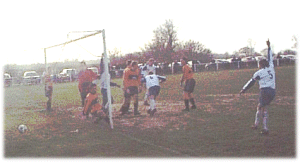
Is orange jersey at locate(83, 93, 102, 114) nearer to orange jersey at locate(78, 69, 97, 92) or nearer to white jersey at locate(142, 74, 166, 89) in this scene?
orange jersey at locate(78, 69, 97, 92)

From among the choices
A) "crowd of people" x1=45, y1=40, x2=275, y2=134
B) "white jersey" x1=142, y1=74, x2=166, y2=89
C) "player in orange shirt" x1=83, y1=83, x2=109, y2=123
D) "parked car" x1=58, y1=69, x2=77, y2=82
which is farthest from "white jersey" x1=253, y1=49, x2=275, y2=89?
"parked car" x1=58, y1=69, x2=77, y2=82

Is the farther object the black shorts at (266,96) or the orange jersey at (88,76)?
the orange jersey at (88,76)

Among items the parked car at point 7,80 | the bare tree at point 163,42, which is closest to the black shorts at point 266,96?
the parked car at point 7,80

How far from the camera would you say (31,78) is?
19.7 metres

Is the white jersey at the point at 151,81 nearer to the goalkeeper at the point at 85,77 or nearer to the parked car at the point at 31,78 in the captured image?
the goalkeeper at the point at 85,77

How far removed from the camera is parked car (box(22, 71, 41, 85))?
18.3 meters

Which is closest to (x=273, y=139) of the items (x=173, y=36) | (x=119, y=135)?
(x=119, y=135)

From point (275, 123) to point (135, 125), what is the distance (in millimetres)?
3812

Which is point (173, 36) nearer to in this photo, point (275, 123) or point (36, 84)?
point (36, 84)

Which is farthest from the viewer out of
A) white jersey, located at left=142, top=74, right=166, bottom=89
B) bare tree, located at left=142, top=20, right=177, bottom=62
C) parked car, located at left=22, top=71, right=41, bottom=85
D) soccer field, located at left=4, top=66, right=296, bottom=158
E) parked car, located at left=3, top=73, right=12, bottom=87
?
bare tree, located at left=142, top=20, right=177, bottom=62

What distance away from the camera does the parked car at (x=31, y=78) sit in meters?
18.3

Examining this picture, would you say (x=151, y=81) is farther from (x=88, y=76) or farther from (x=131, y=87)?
(x=88, y=76)

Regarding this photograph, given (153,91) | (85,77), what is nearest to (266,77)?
(153,91)

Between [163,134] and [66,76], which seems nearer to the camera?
[163,134]
